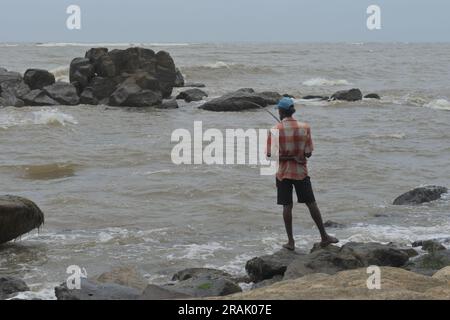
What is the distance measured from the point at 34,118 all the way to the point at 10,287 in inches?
664

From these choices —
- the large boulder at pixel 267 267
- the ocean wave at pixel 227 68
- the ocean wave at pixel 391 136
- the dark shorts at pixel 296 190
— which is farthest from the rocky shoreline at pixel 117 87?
the large boulder at pixel 267 267

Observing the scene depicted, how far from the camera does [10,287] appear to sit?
21.3ft

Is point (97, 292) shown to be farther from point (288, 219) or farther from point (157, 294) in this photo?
point (288, 219)

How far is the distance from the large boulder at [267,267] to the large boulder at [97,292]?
1.63m

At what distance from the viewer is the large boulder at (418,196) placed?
11.1 metres

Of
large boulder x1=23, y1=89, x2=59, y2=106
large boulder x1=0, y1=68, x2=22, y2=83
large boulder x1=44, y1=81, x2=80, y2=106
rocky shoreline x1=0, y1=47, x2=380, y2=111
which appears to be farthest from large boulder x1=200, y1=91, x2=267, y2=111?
large boulder x1=0, y1=68, x2=22, y2=83

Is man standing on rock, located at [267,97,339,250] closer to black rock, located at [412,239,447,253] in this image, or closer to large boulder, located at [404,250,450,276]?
large boulder, located at [404,250,450,276]

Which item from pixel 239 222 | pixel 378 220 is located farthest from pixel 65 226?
pixel 378 220

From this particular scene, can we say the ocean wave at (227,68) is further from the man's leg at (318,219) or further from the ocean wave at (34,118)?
the man's leg at (318,219)

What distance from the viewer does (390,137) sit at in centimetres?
1922

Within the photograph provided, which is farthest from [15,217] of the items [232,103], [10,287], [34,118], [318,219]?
[232,103]

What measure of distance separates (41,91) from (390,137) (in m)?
14.0

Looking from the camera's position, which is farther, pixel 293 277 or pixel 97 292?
pixel 293 277

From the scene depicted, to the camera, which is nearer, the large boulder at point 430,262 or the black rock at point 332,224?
the large boulder at point 430,262
